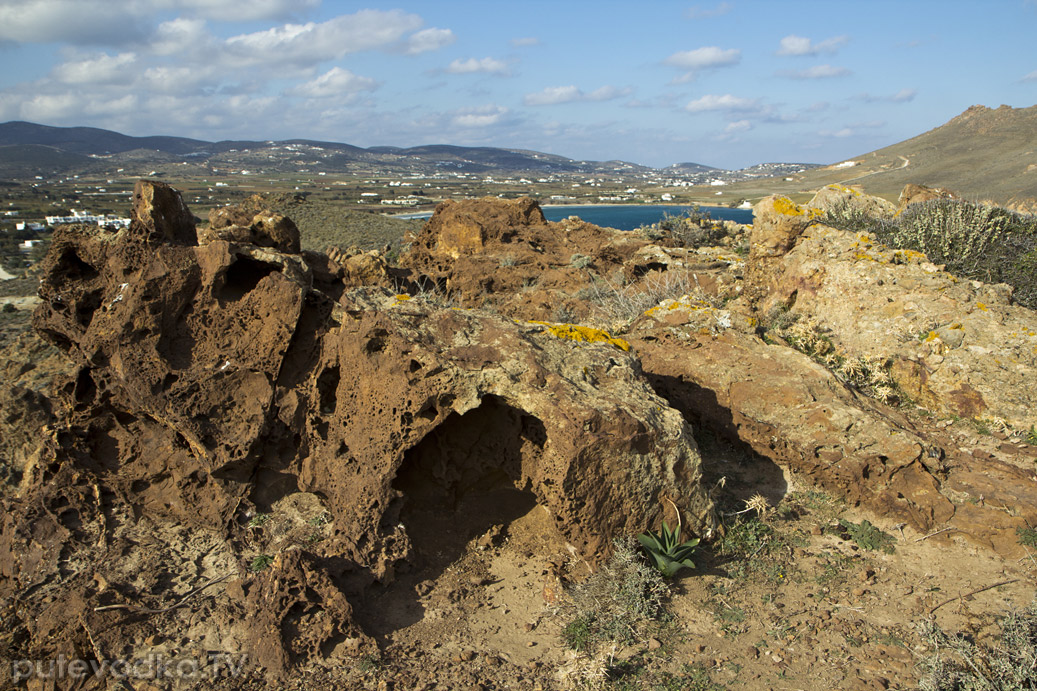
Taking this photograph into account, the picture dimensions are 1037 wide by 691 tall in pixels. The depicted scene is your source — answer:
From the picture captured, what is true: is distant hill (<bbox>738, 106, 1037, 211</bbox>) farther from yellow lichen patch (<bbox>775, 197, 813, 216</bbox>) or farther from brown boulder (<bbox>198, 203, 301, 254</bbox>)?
brown boulder (<bbox>198, 203, 301, 254</bbox>)

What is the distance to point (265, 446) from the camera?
5520mm

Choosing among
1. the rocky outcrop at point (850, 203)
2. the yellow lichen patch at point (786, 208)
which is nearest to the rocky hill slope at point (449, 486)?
the yellow lichen patch at point (786, 208)

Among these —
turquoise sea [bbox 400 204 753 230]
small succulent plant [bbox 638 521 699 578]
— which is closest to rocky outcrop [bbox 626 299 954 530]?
small succulent plant [bbox 638 521 699 578]

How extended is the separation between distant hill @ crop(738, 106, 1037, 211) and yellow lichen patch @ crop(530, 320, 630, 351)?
2385cm

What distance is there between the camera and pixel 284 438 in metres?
5.50

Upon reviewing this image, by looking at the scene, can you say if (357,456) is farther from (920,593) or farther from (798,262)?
(798,262)

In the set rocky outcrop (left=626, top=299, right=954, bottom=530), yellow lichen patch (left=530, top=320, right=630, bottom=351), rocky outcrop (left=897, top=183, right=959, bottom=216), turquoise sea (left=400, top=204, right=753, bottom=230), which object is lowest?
rocky outcrop (left=626, top=299, right=954, bottom=530)

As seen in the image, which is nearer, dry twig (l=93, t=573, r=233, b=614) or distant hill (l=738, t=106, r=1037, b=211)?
dry twig (l=93, t=573, r=233, b=614)

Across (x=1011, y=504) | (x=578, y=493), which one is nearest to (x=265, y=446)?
(x=578, y=493)

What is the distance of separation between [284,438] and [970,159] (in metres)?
41.1

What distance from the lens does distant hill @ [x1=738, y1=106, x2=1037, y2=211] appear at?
93.8 ft

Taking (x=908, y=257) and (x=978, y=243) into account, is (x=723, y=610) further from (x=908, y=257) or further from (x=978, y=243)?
(x=978, y=243)

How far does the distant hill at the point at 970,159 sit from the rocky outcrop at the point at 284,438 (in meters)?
25.2

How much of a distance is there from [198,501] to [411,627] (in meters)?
2.35
